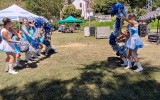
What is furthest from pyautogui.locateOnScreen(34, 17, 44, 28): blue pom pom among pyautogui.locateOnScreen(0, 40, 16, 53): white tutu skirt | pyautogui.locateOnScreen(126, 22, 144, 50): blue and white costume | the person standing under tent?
pyautogui.locateOnScreen(126, 22, 144, 50): blue and white costume

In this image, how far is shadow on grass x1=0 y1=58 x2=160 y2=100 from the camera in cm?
575

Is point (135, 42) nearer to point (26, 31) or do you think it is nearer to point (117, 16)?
point (117, 16)

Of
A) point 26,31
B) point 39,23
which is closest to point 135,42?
point 26,31

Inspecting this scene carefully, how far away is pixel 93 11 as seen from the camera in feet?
235

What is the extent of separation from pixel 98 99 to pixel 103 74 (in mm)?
2086

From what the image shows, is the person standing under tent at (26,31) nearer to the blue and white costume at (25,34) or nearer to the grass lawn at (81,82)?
the blue and white costume at (25,34)

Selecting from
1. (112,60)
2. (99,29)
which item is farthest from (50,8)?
(112,60)

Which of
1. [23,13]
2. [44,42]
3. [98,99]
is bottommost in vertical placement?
[98,99]

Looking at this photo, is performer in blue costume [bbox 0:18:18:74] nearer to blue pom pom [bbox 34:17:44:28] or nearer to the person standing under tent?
the person standing under tent

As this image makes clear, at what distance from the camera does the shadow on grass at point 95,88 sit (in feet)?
18.9

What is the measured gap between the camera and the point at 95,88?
627 cm

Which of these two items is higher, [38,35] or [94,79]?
[38,35]

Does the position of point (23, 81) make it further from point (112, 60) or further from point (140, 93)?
point (112, 60)

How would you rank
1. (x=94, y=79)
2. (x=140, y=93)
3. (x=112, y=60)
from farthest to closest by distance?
(x=112, y=60) < (x=94, y=79) < (x=140, y=93)
